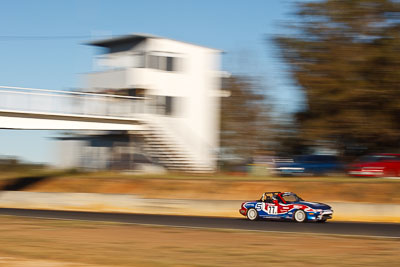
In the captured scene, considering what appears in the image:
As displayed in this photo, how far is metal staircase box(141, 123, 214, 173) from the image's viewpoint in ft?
134

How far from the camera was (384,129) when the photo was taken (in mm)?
39656

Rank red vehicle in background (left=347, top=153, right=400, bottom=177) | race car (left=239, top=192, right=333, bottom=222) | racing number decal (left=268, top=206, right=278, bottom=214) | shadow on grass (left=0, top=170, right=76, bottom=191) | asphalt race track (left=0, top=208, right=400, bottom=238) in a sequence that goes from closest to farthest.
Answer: asphalt race track (left=0, top=208, right=400, bottom=238)
race car (left=239, top=192, right=333, bottom=222)
racing number decal (left=268, top=206, right=278, bottom=214)
red vehicle in background (left=347, top=153, right=400, bottom=177)
shadow on grass (left=0, top=170, right=76, bottom=191)

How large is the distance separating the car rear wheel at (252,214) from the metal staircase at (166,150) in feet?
58.6

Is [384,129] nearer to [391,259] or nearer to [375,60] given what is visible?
[375,60]

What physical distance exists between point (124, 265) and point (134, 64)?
31.3 metres

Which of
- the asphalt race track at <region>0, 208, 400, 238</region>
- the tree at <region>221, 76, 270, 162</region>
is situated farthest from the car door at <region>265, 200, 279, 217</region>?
the tree at <region>221, 76, 270, 162</region>

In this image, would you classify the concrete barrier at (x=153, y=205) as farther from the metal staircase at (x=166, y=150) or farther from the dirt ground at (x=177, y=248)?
the metal staircase at (x=166, y=150)

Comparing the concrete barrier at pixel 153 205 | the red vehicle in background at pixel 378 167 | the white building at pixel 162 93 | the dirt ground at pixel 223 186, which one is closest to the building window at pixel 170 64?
the white building at pixel 162 93

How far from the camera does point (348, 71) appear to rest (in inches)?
1555

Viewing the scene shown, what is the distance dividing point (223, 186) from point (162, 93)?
13658 millimetres

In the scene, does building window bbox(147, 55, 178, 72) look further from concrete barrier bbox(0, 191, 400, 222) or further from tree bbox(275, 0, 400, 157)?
concrete barrier bbox(0, 191, 400, 222)

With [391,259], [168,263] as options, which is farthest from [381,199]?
[168,263]

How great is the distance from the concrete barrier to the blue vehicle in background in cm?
1343

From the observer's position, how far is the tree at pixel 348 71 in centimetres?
3903
